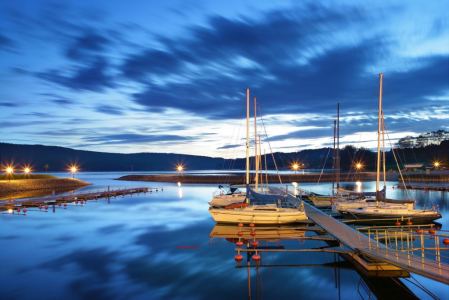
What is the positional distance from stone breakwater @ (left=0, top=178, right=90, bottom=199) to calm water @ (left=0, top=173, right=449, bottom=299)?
3911cm

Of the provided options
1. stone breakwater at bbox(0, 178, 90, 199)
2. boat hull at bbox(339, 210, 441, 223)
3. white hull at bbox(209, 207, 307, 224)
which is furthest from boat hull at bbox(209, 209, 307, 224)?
stone breakwater at bbox(0, 178, 90, 199)

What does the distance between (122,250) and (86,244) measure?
12.3 ft

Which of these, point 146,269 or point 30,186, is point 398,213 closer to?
point 146,269

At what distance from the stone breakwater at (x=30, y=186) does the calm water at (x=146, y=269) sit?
39.1 meters

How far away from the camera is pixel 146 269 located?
18688 mm

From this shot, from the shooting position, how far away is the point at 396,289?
14586mm

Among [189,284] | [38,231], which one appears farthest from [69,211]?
[189,284]

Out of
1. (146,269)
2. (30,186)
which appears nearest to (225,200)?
(146,269)

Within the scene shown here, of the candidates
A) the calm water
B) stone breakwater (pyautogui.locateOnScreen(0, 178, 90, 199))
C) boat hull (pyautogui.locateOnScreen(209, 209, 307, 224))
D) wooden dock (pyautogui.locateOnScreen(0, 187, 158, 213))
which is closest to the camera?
the calm water

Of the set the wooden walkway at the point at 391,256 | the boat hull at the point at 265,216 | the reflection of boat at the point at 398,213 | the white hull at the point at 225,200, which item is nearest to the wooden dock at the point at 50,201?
the white hull at the point at 225,200

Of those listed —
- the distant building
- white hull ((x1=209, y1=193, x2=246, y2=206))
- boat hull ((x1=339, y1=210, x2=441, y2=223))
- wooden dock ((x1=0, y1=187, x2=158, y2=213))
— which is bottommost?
wooden dock ((x1=0, y1=187, x2=158, y2=213))

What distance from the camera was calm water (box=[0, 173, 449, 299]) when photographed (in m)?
15.2

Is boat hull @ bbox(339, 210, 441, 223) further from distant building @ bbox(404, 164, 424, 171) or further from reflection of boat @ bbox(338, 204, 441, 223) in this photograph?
distant building @ bbox(404, 164, 424, 171)

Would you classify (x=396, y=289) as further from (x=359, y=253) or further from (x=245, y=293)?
(x=245, y=293)
